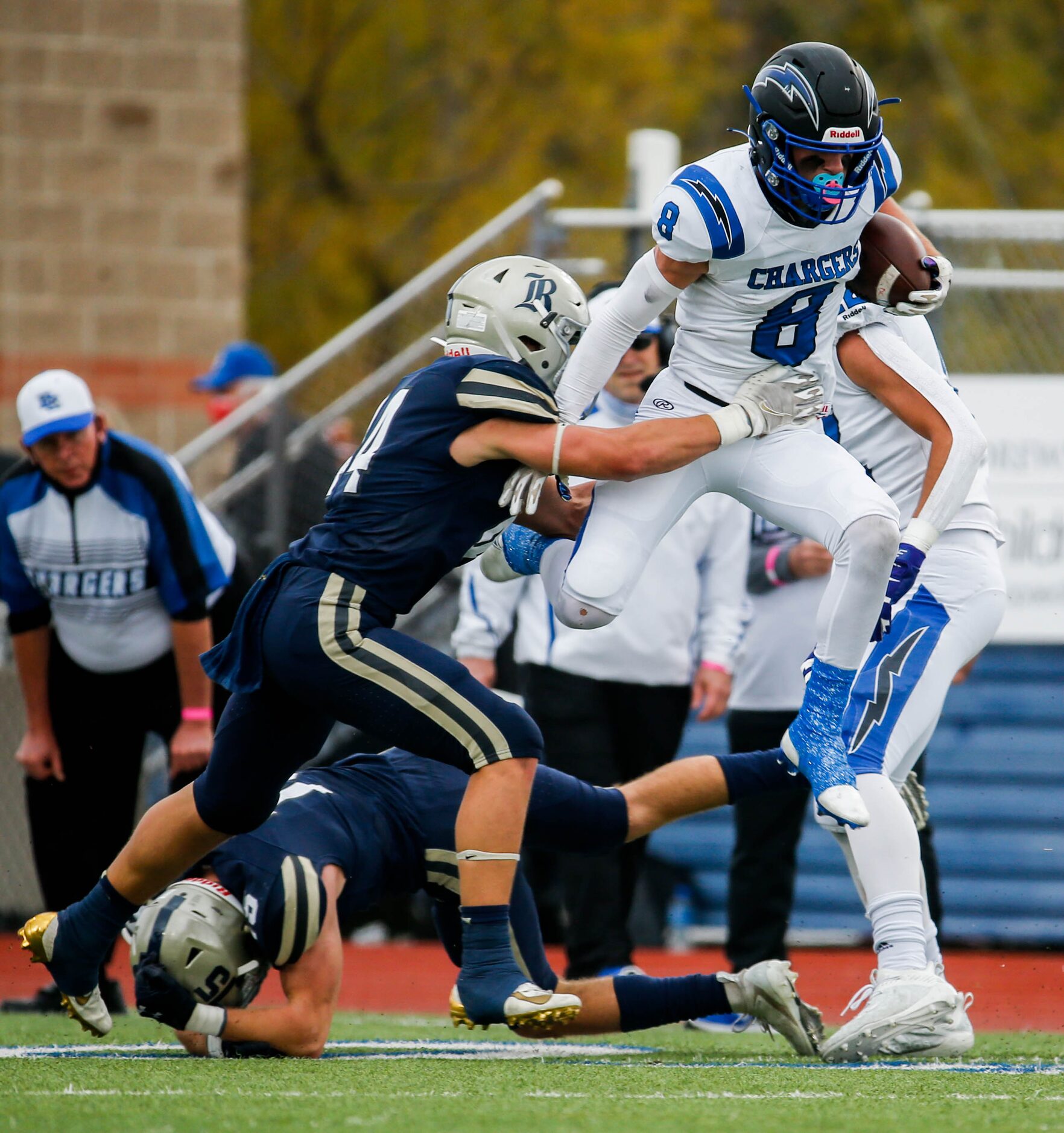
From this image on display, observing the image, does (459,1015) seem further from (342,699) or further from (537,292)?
(537,292)

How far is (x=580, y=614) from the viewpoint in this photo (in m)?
4.63

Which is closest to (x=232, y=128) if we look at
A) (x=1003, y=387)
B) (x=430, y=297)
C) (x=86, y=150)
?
(x=86, y=150)

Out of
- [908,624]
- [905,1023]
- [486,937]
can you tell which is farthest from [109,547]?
[905,1023]

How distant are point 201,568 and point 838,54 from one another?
2655 millimetres

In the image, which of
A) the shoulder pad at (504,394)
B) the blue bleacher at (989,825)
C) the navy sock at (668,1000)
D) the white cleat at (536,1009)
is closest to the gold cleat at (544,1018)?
the white cleat at (536,1009)

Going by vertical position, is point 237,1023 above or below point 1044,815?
above

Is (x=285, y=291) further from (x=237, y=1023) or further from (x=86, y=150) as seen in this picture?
(x=237, y=1023)

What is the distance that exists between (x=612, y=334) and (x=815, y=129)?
0.66m

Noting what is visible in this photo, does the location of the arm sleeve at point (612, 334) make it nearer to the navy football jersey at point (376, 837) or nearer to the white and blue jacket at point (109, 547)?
the navy football jersey at point (376, 837)

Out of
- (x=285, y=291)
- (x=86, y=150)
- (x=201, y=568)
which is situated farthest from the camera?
(x=285, y=291)

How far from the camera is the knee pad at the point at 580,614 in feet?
15.1

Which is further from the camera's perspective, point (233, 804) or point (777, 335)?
point (777, 335)

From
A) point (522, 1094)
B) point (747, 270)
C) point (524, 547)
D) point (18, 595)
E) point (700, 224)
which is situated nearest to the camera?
point (522, 1094)

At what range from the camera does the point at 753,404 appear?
4.57m
